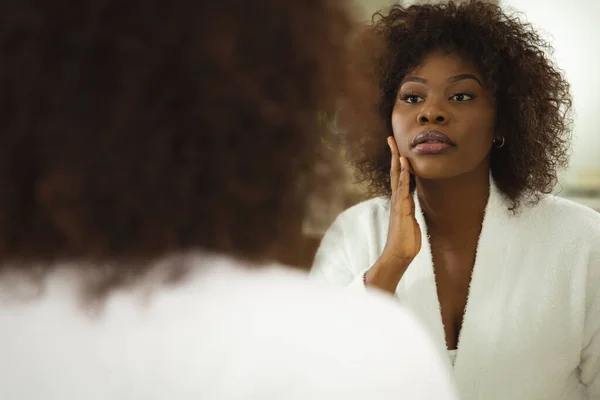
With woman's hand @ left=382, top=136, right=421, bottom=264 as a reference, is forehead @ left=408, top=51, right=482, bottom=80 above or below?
above

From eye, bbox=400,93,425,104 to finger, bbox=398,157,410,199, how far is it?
94 millimetres

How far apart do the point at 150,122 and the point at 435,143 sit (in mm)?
636

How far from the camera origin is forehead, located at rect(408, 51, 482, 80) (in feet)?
2.85

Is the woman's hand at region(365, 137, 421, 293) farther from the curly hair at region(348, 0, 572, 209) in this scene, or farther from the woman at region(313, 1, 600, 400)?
the curly hair at region(348, 0, 572, 209)

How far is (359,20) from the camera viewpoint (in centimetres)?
37

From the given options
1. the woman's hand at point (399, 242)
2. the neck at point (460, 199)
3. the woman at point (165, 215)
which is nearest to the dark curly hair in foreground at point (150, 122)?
the woman at point (165, 215)

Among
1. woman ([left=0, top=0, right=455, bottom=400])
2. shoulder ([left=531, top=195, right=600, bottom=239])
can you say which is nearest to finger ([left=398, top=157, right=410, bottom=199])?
shoulder ([left=531, top=195, right=600, bottom=239])

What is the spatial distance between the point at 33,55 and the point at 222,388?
0.62 ft

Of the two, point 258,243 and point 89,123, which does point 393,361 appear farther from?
point 89,123

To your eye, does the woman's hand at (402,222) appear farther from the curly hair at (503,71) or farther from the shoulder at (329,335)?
the shoulder at (329,335)

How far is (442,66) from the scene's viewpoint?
88 centimetres

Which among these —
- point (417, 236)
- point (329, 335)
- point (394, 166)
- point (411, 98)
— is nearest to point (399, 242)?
point (417, 236)

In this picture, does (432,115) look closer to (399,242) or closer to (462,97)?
(462,97)

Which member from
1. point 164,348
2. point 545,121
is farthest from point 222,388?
point 545,121
